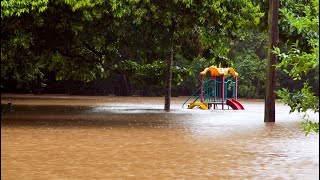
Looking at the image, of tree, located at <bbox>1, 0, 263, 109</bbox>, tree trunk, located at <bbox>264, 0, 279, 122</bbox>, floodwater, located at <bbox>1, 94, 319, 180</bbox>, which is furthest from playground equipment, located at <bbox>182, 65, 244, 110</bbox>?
floodwater, located at <bbox>1, 94, 319, 180</bbox>

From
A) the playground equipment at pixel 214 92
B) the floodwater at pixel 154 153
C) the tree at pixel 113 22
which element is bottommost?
the floodwater at pixel 154 153

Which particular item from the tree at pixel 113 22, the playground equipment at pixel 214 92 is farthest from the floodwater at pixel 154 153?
the playground equipment at pixel 214 92

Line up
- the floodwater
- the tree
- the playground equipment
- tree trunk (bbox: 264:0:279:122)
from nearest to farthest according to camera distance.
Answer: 1. the floodwater
2. the tree
3. tree trunk (bbox: 264:0:279:122)
4. the playground equipment

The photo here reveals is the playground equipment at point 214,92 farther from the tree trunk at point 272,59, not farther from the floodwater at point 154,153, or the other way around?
the floodwater at point 154,153

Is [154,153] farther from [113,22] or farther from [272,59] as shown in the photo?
[272,59]

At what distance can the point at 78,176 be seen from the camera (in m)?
8.64

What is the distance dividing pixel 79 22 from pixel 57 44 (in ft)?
10.6

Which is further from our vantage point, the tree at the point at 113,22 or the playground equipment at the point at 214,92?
the playground equipment at the point at 214,92

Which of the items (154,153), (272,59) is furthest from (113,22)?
(154,153)

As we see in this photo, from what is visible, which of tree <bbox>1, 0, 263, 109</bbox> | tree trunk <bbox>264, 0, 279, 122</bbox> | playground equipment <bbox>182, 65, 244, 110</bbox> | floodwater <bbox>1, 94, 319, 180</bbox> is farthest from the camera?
playground equipment <bbox>182, 65, 244, 110</bbox>

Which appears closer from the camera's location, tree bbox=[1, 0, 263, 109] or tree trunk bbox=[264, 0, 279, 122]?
tree bbox=[1, 0, 263, 109]

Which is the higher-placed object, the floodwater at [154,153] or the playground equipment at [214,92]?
the playground equipment at [214,92]

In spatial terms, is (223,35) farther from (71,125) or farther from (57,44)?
(71,125)

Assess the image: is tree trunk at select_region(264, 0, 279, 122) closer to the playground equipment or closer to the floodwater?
the floodwater
